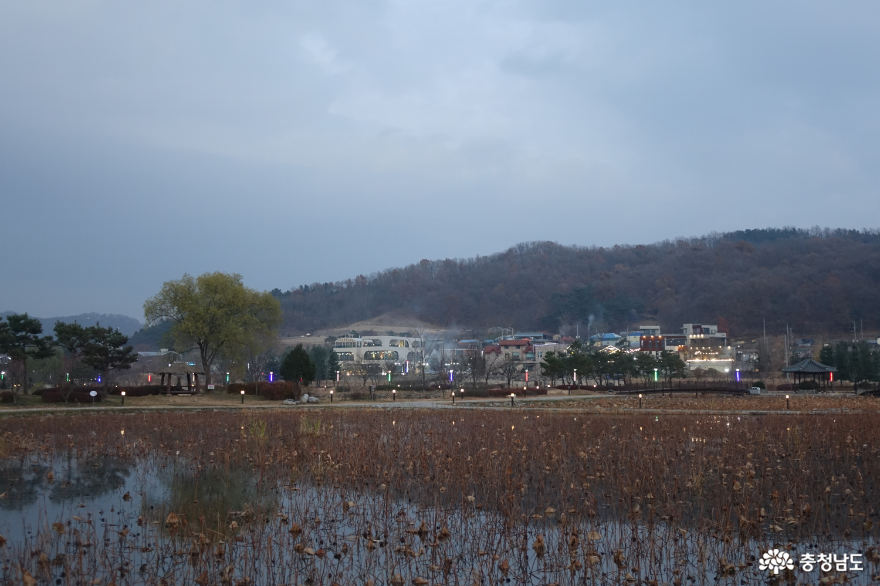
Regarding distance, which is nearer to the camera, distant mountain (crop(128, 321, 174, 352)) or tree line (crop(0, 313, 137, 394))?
tree line (crop(0, 313, 137, 394))

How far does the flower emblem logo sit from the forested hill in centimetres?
14658

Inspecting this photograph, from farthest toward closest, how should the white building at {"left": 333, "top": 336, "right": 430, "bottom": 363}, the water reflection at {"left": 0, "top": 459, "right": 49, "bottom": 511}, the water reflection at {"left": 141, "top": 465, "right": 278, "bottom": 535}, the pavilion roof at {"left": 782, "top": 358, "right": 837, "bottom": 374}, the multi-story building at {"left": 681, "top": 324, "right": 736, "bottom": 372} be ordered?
the white building at {"left": 333, "top": 336, "right": 430, "bottom": 363}, the multi-story building at {"left": 681, "top": 324, "right": 736, "bottom": 372}, the pavilion roof at {"left": 782, "top": 358, "right": 837, "bottom": 374}, the water reflection at {"left": 0, "top": 459, "right": 49, "bottom": 511}, the water reflection at {"left": 141, "top": 465, "right": 278, "bottom": 535}

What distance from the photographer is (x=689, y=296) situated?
170m

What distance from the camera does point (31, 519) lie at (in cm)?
920

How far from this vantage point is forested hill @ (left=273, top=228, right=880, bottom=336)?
472 feet

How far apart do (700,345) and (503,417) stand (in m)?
107

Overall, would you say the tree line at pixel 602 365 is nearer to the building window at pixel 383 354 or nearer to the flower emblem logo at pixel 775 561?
the building window at pixel 383 354

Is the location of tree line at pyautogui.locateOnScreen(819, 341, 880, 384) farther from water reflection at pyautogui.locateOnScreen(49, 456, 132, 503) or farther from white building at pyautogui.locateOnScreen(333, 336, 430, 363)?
white building at pyautogui.locateOnScreen(333, 336, 430, 363)

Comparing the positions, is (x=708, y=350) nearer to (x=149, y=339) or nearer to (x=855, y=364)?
(x=855, y=364)

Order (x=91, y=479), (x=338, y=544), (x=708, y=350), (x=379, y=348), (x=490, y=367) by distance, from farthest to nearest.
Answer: (x=379, y=348)
(x=708, y=350)
(x=490, y=367)
(x=91, y=479)
(x=338, y=544)

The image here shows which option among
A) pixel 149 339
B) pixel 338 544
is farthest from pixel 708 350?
pixel 149 339

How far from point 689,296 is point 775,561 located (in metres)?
174

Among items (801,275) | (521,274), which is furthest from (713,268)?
(521,274)

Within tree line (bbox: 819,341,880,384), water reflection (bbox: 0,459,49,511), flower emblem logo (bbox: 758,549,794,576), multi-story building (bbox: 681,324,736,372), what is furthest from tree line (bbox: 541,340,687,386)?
flower emblem logo (bbox: 758,549,794,576)
